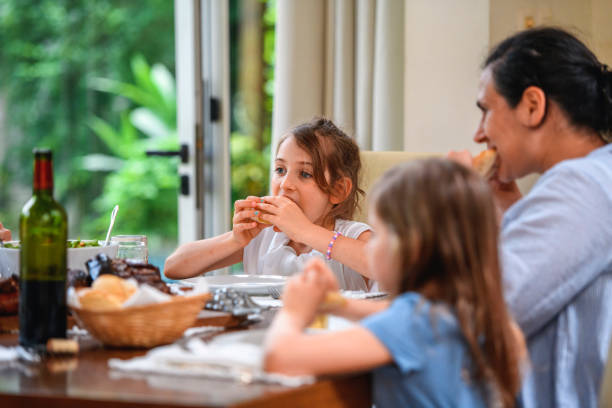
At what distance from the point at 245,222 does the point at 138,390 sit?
111 cm

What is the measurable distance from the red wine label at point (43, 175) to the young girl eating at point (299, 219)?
2.86 feet

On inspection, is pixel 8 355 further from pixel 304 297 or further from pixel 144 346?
pixel 304 297

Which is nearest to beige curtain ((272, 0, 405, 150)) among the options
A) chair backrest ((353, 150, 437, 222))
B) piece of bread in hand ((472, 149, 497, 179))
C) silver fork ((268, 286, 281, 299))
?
chair backrest ((353, 150, 437, 222))

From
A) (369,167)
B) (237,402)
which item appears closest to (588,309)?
(237,402)

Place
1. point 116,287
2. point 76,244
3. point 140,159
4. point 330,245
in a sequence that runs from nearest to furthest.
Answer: point 116,287, point 76,244, point 330,245, point 140,159

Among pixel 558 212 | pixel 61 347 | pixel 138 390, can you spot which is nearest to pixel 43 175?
pixel 61 347

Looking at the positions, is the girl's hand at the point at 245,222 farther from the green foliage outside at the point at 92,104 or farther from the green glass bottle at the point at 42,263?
the green foliage outside at the point at 92,104

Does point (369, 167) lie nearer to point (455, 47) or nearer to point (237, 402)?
point (455, 47)

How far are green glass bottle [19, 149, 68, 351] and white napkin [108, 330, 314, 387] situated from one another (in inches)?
4.9

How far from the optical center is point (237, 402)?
727 mm

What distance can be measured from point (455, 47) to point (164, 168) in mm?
4834

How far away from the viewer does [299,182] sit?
76.8 inches

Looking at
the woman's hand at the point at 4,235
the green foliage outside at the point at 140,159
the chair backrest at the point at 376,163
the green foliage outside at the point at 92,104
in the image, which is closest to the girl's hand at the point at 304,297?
the woman's hand at the point at 4,235

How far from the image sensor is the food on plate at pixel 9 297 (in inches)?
45.9
